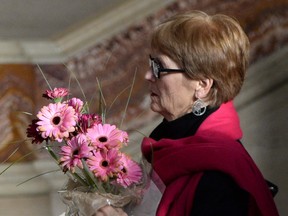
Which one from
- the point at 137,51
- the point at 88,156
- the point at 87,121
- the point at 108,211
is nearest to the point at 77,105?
the point at 87,121

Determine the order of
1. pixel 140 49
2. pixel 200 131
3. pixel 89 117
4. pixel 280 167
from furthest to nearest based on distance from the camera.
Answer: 1. pixel 140 49
2. pixel 280 167
3. pixel 200 131
4. pixel 89 117

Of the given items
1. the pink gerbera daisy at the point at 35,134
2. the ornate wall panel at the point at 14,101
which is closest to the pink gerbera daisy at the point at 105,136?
the pink gerbera daisy at the point at 35,134

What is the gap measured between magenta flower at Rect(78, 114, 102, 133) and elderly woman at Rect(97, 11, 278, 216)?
202 millimetres

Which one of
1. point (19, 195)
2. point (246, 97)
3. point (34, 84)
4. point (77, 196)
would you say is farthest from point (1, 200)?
point (77, 196)

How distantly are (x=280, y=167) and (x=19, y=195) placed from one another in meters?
1.19

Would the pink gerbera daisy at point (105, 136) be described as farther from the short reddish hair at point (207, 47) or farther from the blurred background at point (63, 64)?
the blurred background at point (63, 64)

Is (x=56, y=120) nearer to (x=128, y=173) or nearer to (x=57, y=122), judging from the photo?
(x=57, y=122)

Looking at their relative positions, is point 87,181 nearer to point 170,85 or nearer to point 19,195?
point 170,85

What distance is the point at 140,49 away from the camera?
129 inches

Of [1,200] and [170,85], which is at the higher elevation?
[170,85]

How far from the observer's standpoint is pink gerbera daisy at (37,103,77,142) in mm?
1755

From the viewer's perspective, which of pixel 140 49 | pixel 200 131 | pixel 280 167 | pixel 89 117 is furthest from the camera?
pixel 140 49

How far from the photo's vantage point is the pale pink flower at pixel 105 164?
173cm

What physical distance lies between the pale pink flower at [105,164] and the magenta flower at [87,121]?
0.28ft
